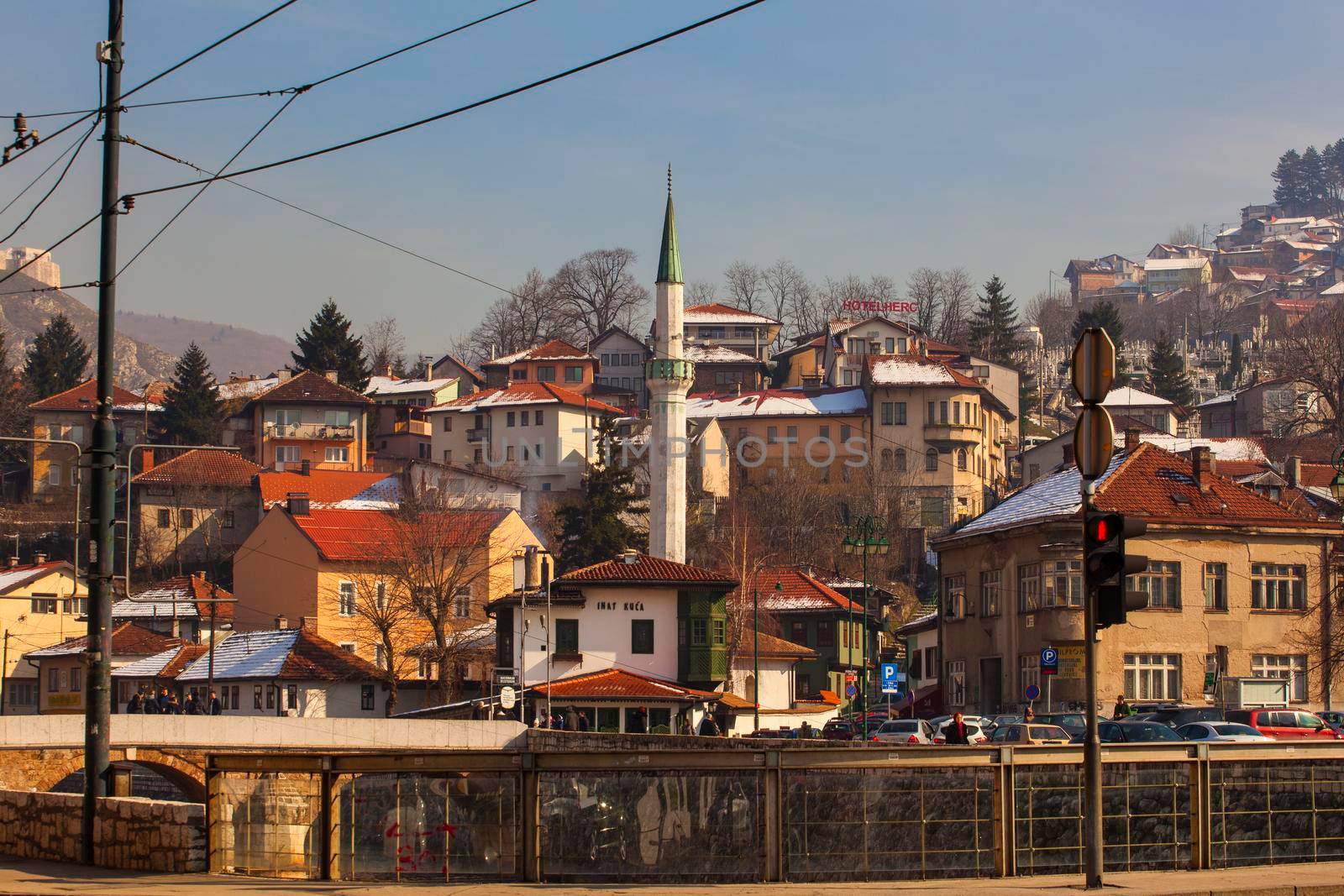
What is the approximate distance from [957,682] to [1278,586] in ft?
32.3

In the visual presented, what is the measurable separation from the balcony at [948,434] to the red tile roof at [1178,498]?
62.3 meters

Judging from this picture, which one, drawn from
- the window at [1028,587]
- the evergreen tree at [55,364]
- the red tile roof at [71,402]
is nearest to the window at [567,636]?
the window at [1028,587]

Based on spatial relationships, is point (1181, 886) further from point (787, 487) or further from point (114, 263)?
point (787, 487)

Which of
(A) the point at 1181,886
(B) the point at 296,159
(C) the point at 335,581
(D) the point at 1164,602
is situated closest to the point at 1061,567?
(D) the point at 1164,602

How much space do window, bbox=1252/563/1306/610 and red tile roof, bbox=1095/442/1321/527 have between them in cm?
130

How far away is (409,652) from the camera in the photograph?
71.0 meters

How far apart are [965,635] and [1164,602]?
21.1 feet

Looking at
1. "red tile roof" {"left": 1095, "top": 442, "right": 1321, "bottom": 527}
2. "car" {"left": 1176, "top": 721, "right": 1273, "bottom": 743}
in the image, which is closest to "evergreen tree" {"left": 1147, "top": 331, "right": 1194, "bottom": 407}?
"red tile roof" {"left": 1095, "top": 442, "right": 1321, "bottom": 527}

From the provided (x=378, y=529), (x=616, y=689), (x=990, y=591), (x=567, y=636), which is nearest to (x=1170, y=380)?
(x=378, y=529)

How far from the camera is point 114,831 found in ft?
53.9

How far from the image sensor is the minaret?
90.6 meters

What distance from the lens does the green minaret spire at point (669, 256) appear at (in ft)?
325

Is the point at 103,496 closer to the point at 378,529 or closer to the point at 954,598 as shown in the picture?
the point at 954,598

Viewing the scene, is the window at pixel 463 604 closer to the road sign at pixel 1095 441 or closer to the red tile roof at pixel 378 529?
the red tile roof at pixel 378 529
